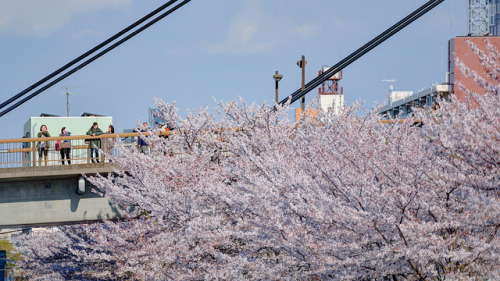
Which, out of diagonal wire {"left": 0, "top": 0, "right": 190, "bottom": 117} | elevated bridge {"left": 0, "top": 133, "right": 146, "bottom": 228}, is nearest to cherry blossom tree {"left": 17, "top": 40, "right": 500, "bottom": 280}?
diagonal wire {"left": 0, "top": 0, "right": 190, "bottom": 117}

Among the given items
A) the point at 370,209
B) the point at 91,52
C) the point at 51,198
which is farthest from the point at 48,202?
the point at 370,209

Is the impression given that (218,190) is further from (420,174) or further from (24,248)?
(24,248)

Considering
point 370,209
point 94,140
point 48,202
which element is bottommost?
point 48,202

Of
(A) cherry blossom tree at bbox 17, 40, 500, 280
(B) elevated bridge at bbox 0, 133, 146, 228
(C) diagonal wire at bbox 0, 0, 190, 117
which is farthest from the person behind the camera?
(B) elevated bridge at bbox 0, 133, 146, 228

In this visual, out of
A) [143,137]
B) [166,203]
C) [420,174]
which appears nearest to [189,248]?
[166,203]

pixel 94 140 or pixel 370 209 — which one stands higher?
Answer: pixel 94 140

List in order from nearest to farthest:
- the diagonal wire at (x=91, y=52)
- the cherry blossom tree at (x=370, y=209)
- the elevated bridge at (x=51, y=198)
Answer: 1. the cherry blossom tree at (x=370, y=209)
2. the diagonal wire at (x=91, y=52)
3. the elevated bridge at (x=51, y=198)

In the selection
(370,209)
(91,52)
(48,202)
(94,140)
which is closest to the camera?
(370,209)

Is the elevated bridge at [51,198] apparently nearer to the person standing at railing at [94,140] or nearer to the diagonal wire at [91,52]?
the person standing at railing at [94,140]

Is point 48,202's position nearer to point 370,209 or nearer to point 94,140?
point 94,140

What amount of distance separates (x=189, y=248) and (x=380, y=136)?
7.20 m

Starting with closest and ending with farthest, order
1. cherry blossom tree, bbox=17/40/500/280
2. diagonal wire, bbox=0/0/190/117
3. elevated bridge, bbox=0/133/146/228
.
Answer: cherry blossom tree, bbox=17/40/500/280, diagonal wire, bbox=0/0/190/117, elevated bridge, bbox=0/133/146/228

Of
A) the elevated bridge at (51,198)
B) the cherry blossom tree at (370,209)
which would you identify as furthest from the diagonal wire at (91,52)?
the elevated bridge at (51,198)

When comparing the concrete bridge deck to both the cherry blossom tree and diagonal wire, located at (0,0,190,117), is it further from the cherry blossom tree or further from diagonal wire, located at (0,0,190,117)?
diagonal wire, located at (0,0,190,117)
